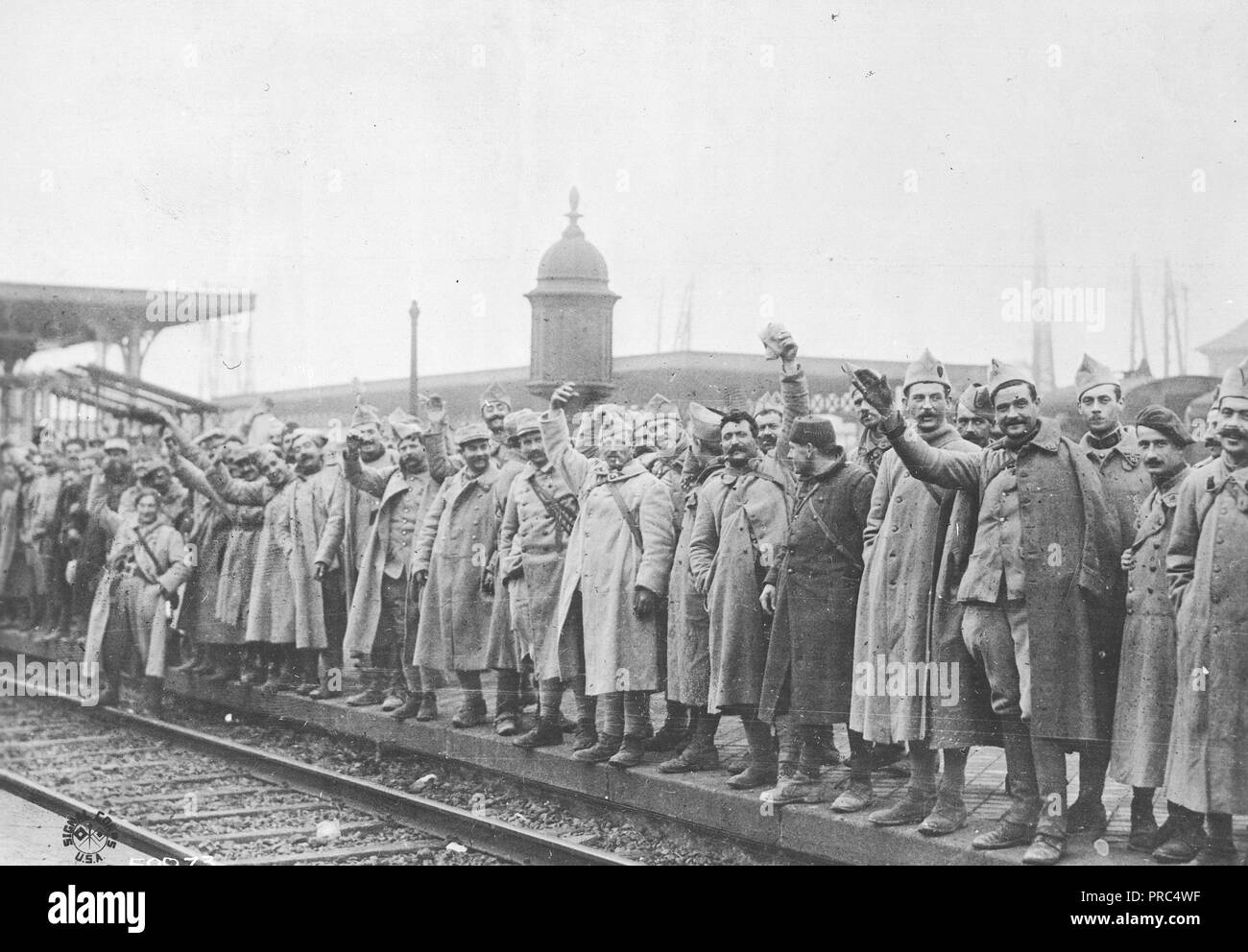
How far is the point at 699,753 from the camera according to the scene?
7.30m

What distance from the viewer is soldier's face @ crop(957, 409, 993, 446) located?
6.52 meters

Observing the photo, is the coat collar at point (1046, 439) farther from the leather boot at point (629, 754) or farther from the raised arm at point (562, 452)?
the raised arm at point (562, 452)

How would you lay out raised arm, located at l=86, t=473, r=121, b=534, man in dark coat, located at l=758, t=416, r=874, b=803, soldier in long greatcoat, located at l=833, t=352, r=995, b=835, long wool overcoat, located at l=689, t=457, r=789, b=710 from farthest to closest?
1. raised arm, located at l=86, t=473, r=121, b=534
2. long wool overcoat, located at l=689, t=457, r=789, b=710
3. man in dark coat, located at l=758, t=416, r=874, b=803
4. soldier in long greatcoat, located at l=833, t=352, r=995, b=835

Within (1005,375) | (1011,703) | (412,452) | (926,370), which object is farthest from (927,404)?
(412,452)

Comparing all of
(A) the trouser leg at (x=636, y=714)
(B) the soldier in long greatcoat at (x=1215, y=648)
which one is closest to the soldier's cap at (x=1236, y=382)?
(B) the soldier in long greatcoat at (x=1215, y=648)

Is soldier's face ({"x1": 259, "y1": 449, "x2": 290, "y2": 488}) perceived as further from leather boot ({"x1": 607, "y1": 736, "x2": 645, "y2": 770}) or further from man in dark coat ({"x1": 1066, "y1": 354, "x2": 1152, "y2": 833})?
man in dark coat ({"x1": 1066, "y1": 354, "x2": 1152, "y2": 833})

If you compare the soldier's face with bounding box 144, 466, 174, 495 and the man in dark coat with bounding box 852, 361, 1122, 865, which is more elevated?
the soldier's face with bounding box 144, 466, 174, 495

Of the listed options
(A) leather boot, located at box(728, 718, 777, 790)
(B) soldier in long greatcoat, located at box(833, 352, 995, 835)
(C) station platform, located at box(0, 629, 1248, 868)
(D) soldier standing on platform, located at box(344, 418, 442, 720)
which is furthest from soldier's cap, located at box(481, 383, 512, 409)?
(B) soldier in long greatcoat, located at box(833, 352, 995, 835)

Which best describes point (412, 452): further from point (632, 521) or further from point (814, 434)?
point (814, 434)

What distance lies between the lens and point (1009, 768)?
573 cm

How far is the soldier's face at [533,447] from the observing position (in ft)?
27.2

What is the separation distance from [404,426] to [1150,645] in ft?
18.6

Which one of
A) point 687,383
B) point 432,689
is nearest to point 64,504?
point 432,689

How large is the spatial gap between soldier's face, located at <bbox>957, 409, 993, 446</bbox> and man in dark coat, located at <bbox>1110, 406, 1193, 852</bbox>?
40.6 inches
